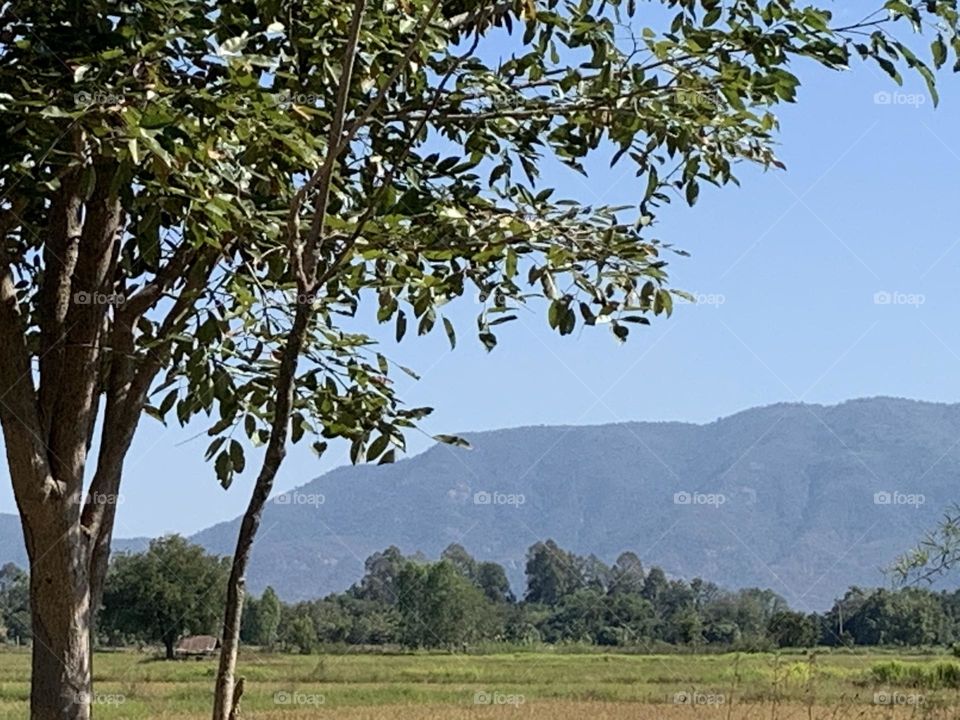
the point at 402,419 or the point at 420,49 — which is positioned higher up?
the point at 420,49

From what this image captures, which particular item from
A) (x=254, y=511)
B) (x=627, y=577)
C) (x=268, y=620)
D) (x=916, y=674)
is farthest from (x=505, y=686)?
(x=627, y=577)

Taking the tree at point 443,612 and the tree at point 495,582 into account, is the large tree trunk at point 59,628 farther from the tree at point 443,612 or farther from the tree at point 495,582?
the tree at point 495,582

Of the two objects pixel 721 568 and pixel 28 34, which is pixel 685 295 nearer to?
pixel 28 34

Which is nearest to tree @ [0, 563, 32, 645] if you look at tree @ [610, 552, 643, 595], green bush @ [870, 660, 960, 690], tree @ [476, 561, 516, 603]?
tree @ [476, 561, 516, 603]

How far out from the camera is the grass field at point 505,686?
19.1 metres

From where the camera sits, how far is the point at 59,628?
6.08 meters

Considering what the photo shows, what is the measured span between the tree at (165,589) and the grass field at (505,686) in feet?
5.01

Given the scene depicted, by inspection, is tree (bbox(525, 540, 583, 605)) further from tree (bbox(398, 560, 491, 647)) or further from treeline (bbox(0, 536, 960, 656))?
tree (bbox(398, 560, 491, 647))

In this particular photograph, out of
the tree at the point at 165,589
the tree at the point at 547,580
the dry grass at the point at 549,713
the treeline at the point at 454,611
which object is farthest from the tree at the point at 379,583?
the dry grass at the point at 549,713

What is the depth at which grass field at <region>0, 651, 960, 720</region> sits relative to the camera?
1908 centimetres

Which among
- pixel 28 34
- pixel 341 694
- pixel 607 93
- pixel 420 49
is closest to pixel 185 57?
pixel 28 34

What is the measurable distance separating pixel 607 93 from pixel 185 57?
5.25 ft

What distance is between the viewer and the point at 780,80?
5.33 metres

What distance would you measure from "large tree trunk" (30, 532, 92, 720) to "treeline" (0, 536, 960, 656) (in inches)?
944
